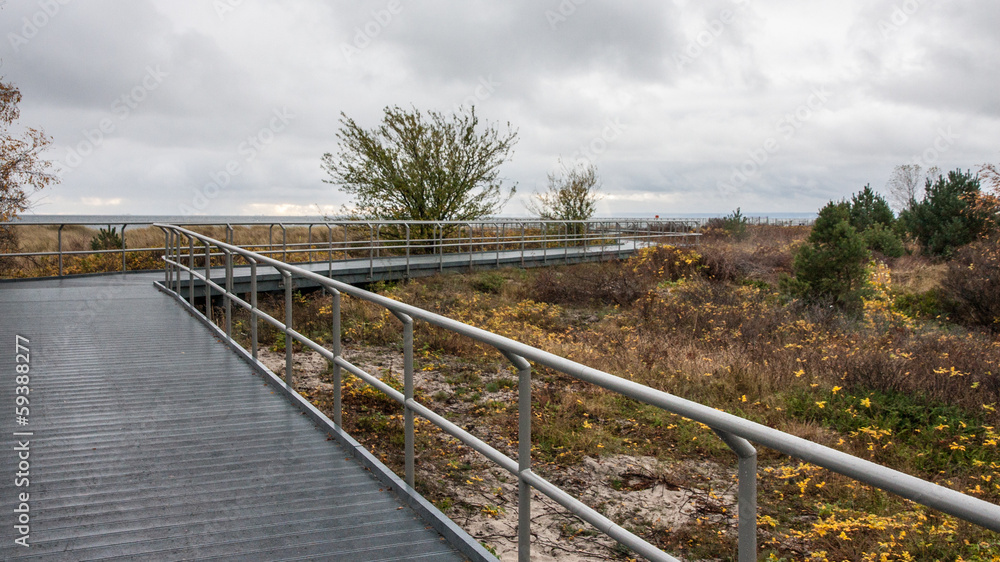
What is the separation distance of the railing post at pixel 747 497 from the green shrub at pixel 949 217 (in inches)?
1030

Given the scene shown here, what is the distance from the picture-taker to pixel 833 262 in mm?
15203

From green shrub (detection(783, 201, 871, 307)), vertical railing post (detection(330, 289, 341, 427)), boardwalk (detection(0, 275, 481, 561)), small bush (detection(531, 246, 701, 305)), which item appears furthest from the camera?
small bush (detection(531, 246, 701, 305))

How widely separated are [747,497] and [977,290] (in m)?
16.7

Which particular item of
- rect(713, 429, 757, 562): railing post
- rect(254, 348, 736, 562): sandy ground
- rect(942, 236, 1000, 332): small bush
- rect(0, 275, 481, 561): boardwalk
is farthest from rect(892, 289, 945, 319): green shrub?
rect(713, 429, 757, 562): railing post

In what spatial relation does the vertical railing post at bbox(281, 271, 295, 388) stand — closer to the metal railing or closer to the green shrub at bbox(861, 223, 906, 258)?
the metal railing

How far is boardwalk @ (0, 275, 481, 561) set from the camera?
338 cm

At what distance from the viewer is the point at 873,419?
25.0 ft

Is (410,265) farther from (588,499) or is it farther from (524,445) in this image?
(524,445)

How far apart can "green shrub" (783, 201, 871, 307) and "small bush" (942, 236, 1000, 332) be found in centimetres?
253

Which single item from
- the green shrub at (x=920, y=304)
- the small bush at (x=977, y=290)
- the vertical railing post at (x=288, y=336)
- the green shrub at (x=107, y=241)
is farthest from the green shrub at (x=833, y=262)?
the green shrub at (x=107, y=241)

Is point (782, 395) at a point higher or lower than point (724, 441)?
lower

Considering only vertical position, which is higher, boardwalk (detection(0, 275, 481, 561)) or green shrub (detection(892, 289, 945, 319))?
boardwalk (detection(0, 275, 481, 561))

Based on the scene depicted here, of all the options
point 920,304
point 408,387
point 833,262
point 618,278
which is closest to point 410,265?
point 618,278

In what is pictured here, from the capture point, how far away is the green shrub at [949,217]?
24584 millimetres
